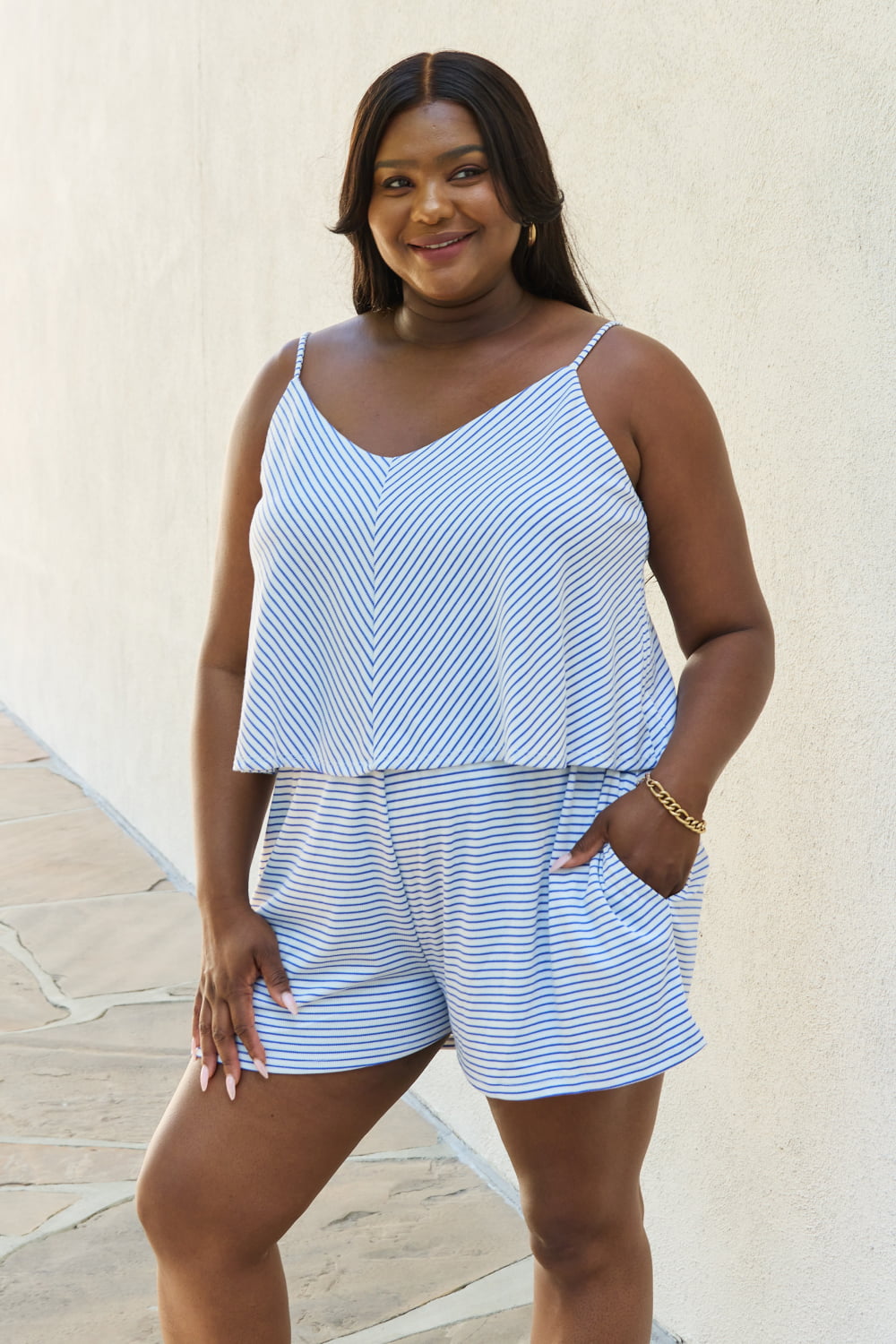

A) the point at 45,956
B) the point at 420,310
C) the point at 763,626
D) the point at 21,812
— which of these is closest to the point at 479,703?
the point at 763,626

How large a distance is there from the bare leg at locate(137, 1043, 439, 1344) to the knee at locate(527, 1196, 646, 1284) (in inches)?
10.1

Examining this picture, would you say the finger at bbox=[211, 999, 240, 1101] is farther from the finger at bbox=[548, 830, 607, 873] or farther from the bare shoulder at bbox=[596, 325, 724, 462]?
the bare shoulder at bbox=[596, 325, 724, 462]

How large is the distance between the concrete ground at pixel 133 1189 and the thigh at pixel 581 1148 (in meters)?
1.08

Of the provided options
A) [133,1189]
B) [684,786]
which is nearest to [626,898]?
[684,786]

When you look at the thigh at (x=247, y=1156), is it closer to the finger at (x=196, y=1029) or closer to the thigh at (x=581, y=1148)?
the finger at (x=196, y=1029)

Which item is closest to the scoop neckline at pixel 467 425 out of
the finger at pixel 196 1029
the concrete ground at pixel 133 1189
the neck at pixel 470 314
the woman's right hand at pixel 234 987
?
the neck at pixel 470 314

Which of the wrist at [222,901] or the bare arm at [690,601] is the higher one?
the bare arm at [690,601]

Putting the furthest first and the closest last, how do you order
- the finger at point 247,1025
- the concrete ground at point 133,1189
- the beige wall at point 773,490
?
the concrete ground at point 133,1189 < the beige wall at point 773,490 < the finger at point 247,1025

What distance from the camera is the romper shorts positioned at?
167 centimetres

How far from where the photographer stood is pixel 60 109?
667 cm

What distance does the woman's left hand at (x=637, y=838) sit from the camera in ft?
5.58

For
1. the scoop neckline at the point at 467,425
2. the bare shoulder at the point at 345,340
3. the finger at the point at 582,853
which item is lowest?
the finger at the point at 582,853

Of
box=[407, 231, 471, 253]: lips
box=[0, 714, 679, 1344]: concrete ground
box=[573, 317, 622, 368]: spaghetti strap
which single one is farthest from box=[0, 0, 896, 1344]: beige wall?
box=[407, 231, 471, 253]: lips

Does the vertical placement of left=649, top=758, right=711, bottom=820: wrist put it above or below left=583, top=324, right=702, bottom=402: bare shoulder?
below
